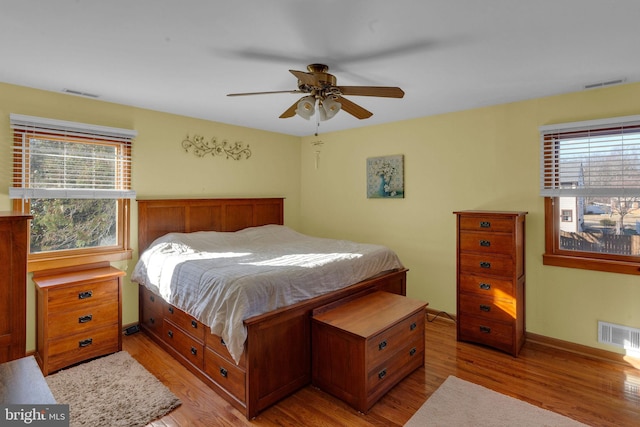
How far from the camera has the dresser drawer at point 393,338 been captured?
231 cm

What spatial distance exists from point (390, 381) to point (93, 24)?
2993mm

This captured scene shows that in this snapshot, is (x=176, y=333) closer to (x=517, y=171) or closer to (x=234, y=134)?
(x=234, y=134)

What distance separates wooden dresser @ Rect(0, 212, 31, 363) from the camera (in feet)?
5.23

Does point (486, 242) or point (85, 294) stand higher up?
point (486, 242)

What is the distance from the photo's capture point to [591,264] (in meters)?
3.03

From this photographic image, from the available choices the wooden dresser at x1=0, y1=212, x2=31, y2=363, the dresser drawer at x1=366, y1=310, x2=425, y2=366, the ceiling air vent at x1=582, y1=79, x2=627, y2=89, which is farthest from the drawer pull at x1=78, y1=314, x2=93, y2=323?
the ceiling air vent at x1=582, y1=79, x2=627, y2=89

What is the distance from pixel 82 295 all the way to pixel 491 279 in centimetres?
366

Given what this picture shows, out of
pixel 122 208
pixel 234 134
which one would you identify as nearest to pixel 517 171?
pixel 234 134

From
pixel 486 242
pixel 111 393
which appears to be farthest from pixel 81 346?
pixel 486 242

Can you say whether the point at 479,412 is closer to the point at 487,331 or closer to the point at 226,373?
the point at 487,331

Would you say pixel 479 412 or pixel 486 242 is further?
pixel 486 242

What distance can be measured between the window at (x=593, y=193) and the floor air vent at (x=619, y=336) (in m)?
0.50

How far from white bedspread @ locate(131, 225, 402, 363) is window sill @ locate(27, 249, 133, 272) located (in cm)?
21

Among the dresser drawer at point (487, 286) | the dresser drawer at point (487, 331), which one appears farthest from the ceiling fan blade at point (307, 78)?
the dresser drawer at point (487, 331)
